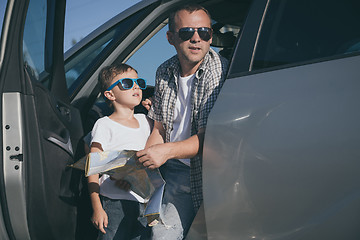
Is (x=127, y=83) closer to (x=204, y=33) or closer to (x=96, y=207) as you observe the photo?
(x=204, y=33)

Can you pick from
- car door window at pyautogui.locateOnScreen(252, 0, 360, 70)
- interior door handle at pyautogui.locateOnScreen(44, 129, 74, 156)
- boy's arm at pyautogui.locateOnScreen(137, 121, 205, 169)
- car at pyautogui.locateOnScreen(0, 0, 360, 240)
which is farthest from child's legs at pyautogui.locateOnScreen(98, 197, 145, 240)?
car door window at pyautogui.locateOnScreen(252, 0, 360, 70)

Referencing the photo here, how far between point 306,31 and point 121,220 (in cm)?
122

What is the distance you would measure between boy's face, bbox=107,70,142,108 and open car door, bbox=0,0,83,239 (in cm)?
36

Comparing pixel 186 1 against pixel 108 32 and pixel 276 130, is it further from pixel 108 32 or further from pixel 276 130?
pixel 276 130

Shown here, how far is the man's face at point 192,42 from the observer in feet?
6.75

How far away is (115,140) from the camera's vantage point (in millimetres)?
2207

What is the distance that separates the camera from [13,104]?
1.72 m

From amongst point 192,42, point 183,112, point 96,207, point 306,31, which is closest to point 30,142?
point 96,207

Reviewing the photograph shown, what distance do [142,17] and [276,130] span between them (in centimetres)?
174

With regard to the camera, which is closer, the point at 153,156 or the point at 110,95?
the point at 153,156

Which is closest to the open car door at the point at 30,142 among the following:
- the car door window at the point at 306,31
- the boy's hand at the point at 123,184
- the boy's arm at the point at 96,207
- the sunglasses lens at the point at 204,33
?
the boy's arm at the point at 96,207

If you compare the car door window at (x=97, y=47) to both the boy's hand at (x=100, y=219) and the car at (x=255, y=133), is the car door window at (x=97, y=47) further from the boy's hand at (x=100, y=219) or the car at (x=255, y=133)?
the boy's hand at (x=100, y=219)

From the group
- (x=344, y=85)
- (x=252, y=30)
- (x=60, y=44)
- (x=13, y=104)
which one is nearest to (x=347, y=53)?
(x=344, y=85)

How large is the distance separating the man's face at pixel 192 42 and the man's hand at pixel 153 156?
0.54 metres
